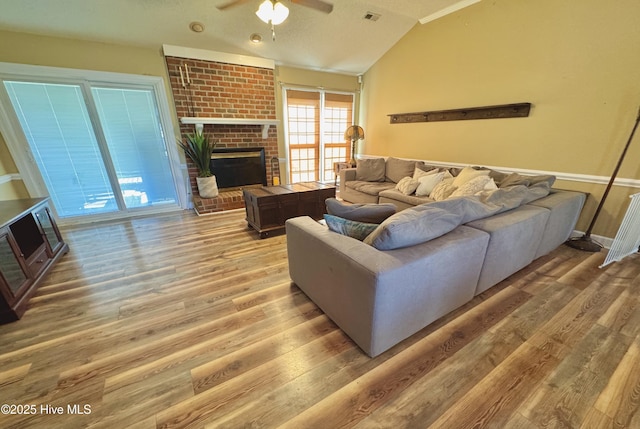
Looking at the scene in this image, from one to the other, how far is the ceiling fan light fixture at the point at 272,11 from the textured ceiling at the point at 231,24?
880 millimetres

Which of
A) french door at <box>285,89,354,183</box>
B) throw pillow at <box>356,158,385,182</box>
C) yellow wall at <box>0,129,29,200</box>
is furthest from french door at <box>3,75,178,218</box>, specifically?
throw pillow at <box>356,158,385,182</box>

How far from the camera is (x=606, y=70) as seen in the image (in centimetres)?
240

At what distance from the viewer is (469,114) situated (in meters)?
3.48

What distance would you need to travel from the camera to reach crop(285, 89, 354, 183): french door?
505 centimetres

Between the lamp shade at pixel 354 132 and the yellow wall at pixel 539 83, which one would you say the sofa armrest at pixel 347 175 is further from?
the yellow wall at pixel 539 83

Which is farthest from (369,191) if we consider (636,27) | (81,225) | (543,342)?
(81,225)

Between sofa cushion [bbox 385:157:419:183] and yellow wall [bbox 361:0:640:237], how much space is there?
1.55ft

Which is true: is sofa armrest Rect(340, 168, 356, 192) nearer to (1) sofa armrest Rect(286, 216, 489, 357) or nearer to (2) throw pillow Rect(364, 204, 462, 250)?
(1) sofa armrest Rect(286, 216, 489, 357)

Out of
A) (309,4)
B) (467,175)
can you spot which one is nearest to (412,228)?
(467,175)

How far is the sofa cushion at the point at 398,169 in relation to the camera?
393cm

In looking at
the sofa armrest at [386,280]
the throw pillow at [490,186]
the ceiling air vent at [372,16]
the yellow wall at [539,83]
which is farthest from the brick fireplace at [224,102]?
the throw pillow at [490,186]

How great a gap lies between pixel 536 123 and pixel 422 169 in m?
1.37

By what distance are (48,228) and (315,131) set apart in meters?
4.46

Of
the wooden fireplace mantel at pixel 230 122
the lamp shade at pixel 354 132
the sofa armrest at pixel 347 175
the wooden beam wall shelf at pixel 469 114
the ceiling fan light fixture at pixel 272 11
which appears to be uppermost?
the ceiling fan light fixture at pixel 272 11
